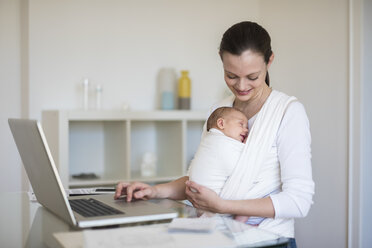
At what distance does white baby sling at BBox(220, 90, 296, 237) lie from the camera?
145 cm

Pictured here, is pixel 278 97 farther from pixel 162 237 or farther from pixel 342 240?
pixel 342 240

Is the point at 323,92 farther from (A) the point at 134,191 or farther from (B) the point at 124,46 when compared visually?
(A) the point at 134,191

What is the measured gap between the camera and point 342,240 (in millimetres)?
2891

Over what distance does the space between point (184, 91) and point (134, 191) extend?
1893 millimetres

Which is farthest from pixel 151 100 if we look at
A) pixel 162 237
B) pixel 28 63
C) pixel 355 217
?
pixel 162 237

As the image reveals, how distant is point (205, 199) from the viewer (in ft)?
4.50

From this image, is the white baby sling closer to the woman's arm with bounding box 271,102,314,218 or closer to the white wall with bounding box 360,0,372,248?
the woman's arm with bounding box 271,102,314,218

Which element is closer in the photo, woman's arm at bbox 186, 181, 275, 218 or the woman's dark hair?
woman's arm at bbox 186, 181, 275, 218

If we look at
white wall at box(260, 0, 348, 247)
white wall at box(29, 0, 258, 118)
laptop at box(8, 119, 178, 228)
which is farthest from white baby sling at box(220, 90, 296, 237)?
white wall at box(29, 0, 258, 118)

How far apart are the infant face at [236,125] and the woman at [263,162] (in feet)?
0.14

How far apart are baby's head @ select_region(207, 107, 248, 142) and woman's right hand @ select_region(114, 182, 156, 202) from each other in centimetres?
32

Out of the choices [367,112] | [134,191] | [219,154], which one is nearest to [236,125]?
[219,154]

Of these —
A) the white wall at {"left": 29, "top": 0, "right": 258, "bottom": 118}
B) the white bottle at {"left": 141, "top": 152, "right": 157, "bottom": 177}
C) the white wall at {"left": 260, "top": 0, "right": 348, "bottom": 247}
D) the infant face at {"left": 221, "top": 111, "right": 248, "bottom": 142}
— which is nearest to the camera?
the infant face at {"left": 221, "top": 111, "right": 248, "bottom": 142}

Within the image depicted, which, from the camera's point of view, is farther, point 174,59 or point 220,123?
point 174,59
